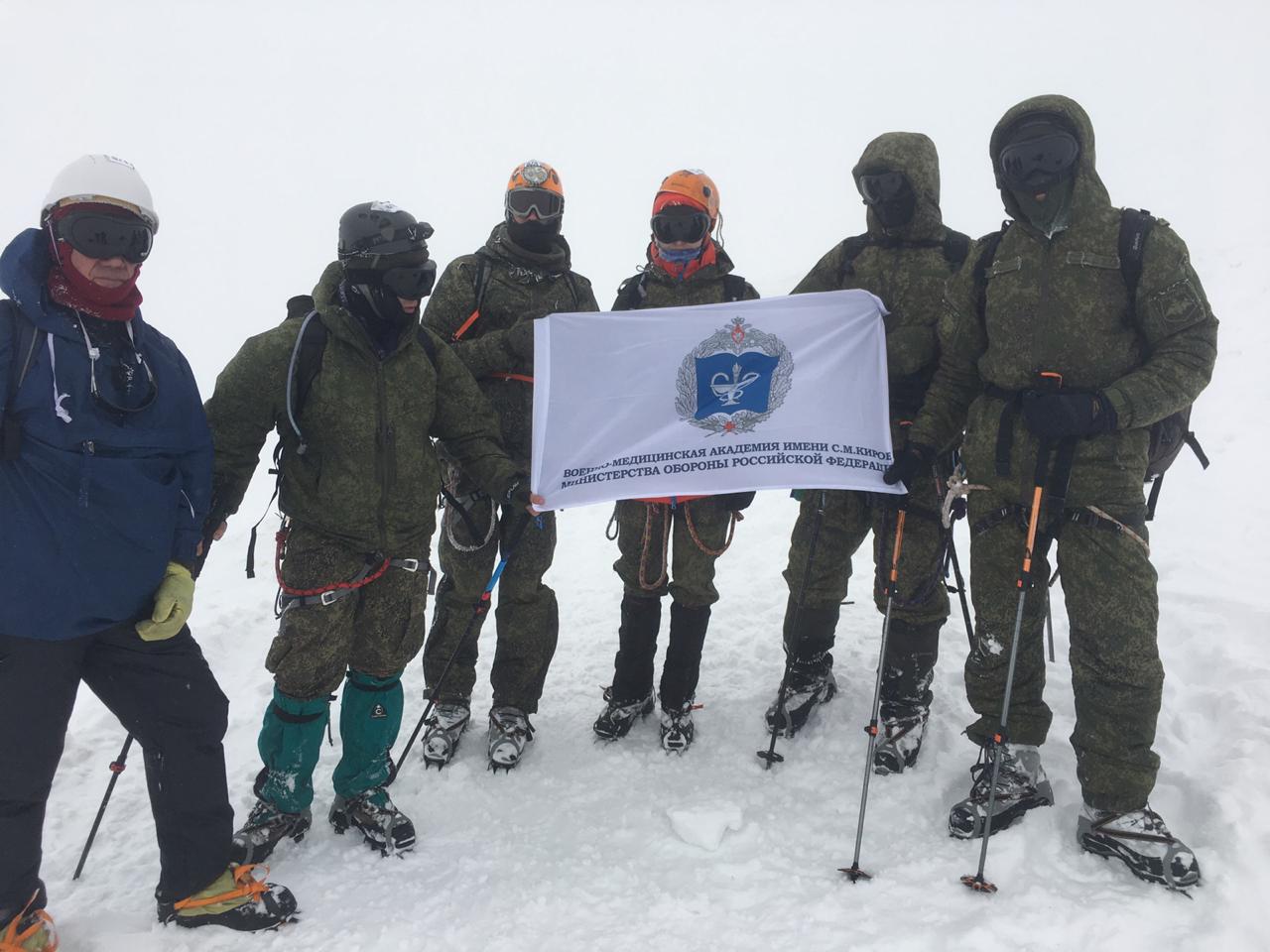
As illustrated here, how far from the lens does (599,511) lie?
11.1m

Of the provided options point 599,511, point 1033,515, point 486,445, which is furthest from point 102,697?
point 599,511

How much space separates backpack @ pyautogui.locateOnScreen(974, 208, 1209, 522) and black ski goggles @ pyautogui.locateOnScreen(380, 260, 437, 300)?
2686 mm

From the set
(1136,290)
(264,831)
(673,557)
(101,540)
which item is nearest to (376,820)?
(264,831)

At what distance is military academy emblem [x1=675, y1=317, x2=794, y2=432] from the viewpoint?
4.88 meters

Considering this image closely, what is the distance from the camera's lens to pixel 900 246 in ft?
16.5

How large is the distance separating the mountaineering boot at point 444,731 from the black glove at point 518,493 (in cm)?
153

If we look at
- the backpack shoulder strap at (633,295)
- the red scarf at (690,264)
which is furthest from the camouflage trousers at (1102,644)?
the backpack shoulder strap at (633,295)

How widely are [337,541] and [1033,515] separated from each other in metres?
3.25

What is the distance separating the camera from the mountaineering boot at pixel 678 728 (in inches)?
205

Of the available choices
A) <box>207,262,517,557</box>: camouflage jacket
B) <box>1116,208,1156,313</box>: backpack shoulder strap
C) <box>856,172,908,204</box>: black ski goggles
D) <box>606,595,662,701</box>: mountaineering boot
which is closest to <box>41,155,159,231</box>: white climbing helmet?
<box>207,262,517,557</box>: camouflage jacket

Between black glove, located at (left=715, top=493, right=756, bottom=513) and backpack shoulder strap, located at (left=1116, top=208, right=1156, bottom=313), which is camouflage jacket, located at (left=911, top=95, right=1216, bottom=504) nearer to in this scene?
backpack shoulder strap, located at (left=1116, top=208, right=1156, bottom=313)

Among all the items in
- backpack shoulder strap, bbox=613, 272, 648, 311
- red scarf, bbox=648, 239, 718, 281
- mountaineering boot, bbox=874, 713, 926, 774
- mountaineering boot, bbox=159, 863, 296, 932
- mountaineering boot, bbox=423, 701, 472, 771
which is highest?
red scarf, bbox=648, 239, 718, 281

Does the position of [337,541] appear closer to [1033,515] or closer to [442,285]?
[442,285]

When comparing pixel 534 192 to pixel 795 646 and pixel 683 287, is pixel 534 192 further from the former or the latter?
pixel 795 646
